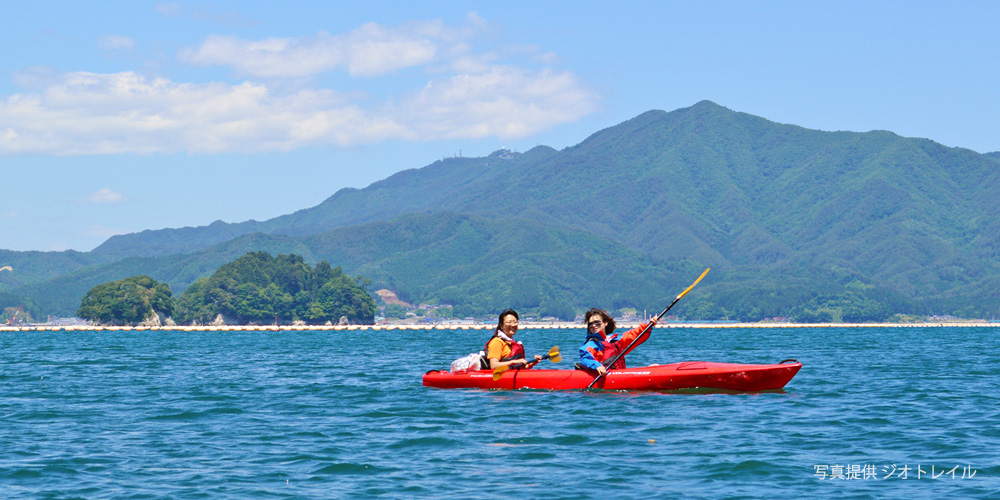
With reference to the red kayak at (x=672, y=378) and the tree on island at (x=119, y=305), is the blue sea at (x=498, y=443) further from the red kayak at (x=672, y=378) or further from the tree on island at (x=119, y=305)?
the tree on island at (x=119, y=305)

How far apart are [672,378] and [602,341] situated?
190cm

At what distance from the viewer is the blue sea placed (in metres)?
13.8

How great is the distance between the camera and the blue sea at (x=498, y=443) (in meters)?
13.8

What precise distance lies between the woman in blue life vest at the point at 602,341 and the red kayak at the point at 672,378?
1.12ft

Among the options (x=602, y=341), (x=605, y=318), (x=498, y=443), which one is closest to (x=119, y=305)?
(x=602, y=341)

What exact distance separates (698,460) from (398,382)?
677 inches

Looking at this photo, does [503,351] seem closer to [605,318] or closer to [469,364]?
[469,364]

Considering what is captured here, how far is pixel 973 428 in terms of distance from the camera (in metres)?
19.1

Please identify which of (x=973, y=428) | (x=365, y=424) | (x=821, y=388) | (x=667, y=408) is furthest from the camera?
(x=821, y=388)

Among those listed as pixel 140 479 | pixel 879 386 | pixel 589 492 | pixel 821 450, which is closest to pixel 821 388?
pixel 879 386

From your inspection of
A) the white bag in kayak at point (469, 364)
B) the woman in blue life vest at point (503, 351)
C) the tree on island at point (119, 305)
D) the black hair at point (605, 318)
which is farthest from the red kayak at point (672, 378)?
the tree on island at point (119, 305)

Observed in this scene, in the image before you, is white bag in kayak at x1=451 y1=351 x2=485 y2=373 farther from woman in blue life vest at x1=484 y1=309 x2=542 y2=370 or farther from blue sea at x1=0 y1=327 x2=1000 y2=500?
blue sea at x1=0 y1=327 x2=1000 y2=500

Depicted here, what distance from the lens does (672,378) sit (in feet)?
79.4

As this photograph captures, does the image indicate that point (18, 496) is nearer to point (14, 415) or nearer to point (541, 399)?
point (14, 415)
